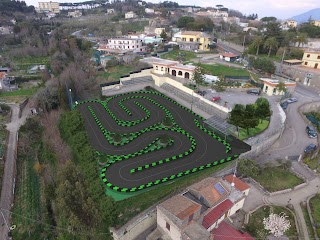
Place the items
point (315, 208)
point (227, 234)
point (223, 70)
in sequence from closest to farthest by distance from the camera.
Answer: point (227, 234) → point (315, 208) → point (223, 70)

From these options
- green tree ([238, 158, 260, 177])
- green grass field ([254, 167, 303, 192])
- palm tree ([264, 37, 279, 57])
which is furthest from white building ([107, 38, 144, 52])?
green grass field ([254, 167, 303, 192])

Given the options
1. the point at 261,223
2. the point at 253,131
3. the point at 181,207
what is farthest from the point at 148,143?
the point at 261,223

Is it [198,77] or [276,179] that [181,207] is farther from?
[198,77]

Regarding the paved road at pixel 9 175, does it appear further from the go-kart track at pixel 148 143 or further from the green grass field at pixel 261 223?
the green grass field at pixel 261 223

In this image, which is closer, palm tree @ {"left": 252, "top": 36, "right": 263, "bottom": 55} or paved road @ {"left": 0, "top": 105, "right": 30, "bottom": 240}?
paved road @ {"left": 0, "top": 105, "right": 30, "bottom": 240}

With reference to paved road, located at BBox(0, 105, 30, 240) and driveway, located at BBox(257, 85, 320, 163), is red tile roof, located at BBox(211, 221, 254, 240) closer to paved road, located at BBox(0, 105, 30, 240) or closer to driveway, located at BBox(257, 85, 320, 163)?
driveway, located at BBox(257, 85, 320, 163)

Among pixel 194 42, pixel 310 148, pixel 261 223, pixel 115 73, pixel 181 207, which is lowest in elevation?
pixel 261 223

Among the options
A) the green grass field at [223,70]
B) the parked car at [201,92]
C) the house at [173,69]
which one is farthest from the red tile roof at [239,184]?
the green grass field at [223,70]
